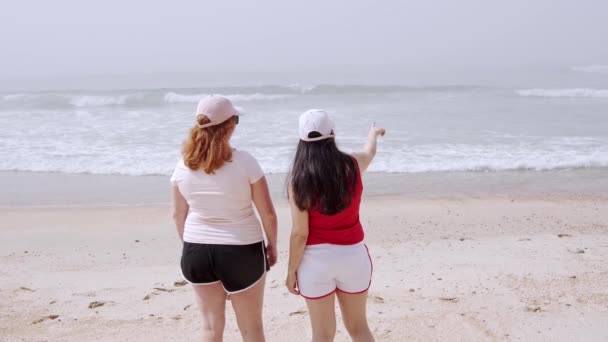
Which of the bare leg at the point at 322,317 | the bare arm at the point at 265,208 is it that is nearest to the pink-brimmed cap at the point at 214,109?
the bare arm at the point at 265,208

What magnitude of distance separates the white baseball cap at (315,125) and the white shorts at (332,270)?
54 centimetres

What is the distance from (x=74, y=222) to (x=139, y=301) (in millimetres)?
3578

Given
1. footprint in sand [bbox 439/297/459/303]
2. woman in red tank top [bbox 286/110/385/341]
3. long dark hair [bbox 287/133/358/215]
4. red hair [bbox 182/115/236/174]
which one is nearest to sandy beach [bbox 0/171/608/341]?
footprint in sand [bbox 439/297/459/303]

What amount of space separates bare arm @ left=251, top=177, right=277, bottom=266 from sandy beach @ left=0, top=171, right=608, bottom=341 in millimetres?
1330

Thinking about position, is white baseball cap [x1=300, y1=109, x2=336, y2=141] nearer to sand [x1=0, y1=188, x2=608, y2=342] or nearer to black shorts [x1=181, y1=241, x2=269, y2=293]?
black shorts [x1=181, y1=241, x2=269, y2=293]

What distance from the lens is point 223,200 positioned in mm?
3057

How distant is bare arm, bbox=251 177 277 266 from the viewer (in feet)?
10.1

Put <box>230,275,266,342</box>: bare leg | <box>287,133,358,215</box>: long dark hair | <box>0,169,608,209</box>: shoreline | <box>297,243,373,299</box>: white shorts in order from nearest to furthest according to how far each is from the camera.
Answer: <box>287,133,358,215</box>: long dark hair < <box>297,243,373,299</box>: white shorts < <box>230,275,266,342</box>: bare leg < <box>0,169,608,209</box>: shoreline

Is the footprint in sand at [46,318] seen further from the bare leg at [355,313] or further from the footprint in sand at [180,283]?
the bare leg at [355,313]

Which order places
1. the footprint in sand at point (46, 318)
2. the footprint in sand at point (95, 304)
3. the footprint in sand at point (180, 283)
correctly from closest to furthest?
1. the footprint in sand at point (46, 318)
2. the footprint in sand at point (95, 304)
3. the footprint in sand at point (180, 283)

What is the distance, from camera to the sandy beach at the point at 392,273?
4520 millimetres

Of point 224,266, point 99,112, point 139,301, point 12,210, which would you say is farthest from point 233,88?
point 224,266

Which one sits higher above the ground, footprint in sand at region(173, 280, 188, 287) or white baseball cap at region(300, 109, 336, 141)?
white baseball cap at region(300, 109, 336, 141)

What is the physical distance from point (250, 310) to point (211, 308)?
207 millimetres
